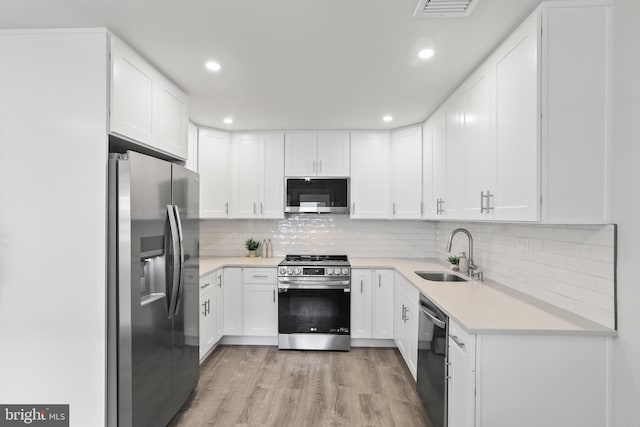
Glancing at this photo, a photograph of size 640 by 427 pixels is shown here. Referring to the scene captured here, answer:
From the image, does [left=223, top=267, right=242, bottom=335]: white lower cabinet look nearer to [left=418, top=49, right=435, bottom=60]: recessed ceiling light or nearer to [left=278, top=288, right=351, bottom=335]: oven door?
[left=278, top=288, right=351, bottom=335]: oven door

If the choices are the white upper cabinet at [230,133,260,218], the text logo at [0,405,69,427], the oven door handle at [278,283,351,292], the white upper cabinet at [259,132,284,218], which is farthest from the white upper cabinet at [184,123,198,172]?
the text logo at [0,405,69,427]

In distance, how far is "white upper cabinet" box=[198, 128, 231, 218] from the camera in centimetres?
379

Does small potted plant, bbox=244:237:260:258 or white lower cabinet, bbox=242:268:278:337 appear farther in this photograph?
small potted plant, bbox=244:237:260:258

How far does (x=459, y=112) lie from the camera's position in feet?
8.40

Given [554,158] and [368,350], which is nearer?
[554,158]

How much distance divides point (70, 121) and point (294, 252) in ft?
9.47

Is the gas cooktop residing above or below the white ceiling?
below

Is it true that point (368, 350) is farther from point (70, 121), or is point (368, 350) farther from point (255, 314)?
point (70, 121)

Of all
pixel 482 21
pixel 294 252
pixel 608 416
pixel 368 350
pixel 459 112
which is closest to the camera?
pixel 608 416

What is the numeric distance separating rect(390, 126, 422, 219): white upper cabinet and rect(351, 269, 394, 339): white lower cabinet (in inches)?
29.0

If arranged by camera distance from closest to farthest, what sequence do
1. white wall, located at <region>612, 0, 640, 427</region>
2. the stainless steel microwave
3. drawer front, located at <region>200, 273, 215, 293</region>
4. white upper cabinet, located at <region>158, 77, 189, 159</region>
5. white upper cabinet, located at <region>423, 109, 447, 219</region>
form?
1. white wall, located at <region>612, 0, 640, 427</region>
2. white upper cabinet, located at <region>158, 77, 189, 159</region>
3. white upper cabinet, located at <region>423, 109, 447, 219</region>
4. drawer front, located at <region>200, 273, 215, 293</region>
5. the stainless steel microwave

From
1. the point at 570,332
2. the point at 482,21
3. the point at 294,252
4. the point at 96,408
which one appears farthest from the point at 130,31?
the point at 294,252

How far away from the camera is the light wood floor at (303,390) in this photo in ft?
7.99

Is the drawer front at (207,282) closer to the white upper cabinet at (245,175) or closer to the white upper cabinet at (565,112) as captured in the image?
the white upper cabinet at (245,175)
